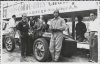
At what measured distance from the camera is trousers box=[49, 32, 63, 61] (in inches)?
154

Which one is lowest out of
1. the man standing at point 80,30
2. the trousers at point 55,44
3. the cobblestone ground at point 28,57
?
the cobblestone ground at point 28,57

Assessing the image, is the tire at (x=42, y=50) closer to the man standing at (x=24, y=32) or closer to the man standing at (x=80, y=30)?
the man standing at (x=24, y=32)

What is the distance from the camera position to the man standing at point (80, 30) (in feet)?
12.9

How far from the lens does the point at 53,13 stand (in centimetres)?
400

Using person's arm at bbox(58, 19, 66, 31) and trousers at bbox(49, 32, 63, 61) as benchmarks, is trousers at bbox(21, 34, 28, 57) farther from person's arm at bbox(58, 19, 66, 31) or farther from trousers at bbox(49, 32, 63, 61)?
person's arm at bbox(58, 19, 66, 31)

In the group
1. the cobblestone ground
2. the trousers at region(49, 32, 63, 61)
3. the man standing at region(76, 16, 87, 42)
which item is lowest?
the cobblestone ground

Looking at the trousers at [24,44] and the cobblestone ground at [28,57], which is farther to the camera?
the trousers at [24,44]

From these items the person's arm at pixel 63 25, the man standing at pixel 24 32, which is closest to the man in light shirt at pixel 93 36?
the person's arm at pixel 63 25

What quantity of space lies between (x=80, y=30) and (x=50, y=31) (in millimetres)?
522

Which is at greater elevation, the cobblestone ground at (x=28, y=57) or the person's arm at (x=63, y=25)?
the person's arm at (x=63, y=25)

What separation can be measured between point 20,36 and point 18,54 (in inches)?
12.7

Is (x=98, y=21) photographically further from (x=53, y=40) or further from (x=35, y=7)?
(x=35, y=7)

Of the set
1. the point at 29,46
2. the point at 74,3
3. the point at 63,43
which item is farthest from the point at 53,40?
the point at 74,3

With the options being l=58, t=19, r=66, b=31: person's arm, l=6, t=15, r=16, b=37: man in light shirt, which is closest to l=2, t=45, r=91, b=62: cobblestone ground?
l=6, t=15, r=16, b=37: man in light shirt
